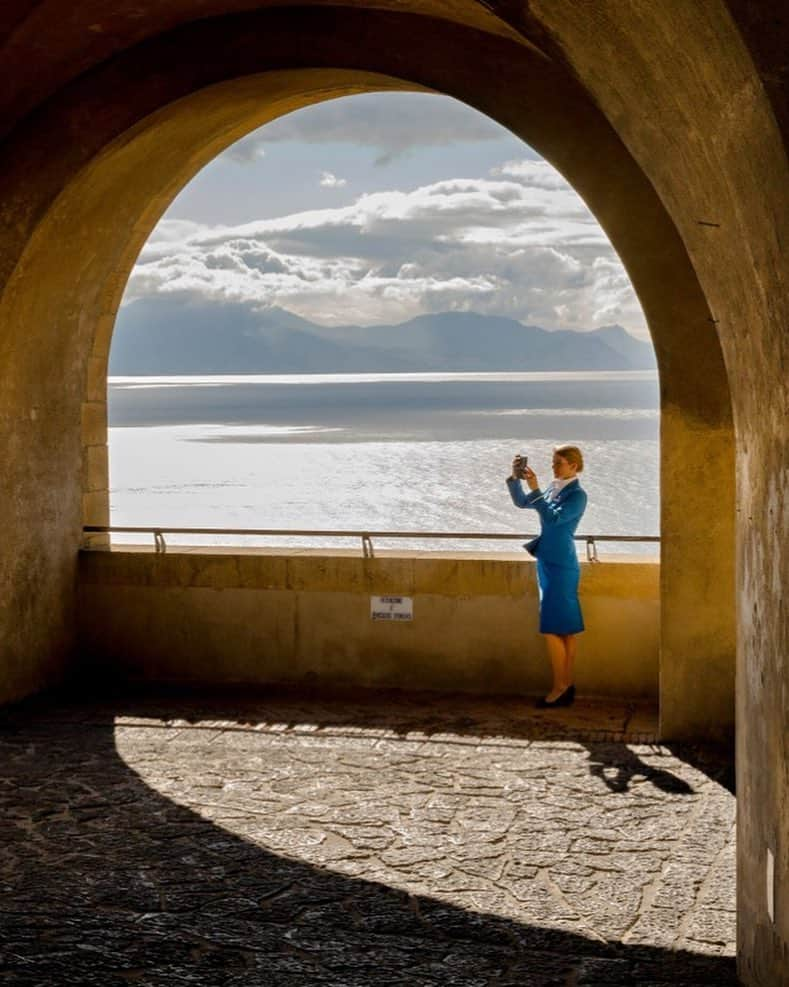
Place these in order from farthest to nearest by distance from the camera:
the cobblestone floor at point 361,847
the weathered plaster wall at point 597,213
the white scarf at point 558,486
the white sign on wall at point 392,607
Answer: the white sign on wall at point 392,607 → the white scarf at point 558,486 → the cobblestone floor at point 361,847 → the weathered plaster wall at point 597,213

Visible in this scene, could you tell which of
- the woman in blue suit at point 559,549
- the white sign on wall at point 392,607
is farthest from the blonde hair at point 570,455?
the white sign on wall at point 392,607

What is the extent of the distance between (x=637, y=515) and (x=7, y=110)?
41638mm

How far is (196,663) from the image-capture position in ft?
33.2

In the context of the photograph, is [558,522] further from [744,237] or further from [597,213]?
[744,237]

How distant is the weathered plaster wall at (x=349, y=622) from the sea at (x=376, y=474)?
2.09 feet

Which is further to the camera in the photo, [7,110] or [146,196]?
[146,196]

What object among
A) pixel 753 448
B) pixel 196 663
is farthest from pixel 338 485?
pixel 753 448

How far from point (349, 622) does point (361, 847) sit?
3521 mm

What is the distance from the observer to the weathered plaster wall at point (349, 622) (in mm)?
9250

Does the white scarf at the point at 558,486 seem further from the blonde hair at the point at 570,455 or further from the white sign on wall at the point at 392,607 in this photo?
the white sign on wall at the point at 392,607

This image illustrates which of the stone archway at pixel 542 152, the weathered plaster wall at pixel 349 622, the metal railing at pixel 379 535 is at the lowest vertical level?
the weathered plaster wall at pixel 349 622

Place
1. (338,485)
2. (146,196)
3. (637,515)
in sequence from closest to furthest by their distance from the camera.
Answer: (146,196), (637,515), (338,485)

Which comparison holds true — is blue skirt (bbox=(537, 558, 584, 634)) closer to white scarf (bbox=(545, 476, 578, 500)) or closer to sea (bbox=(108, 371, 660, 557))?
white scarf (bbox=(545, 476, 578, 500))

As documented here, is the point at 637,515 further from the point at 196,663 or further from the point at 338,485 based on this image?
the point at 196,663
